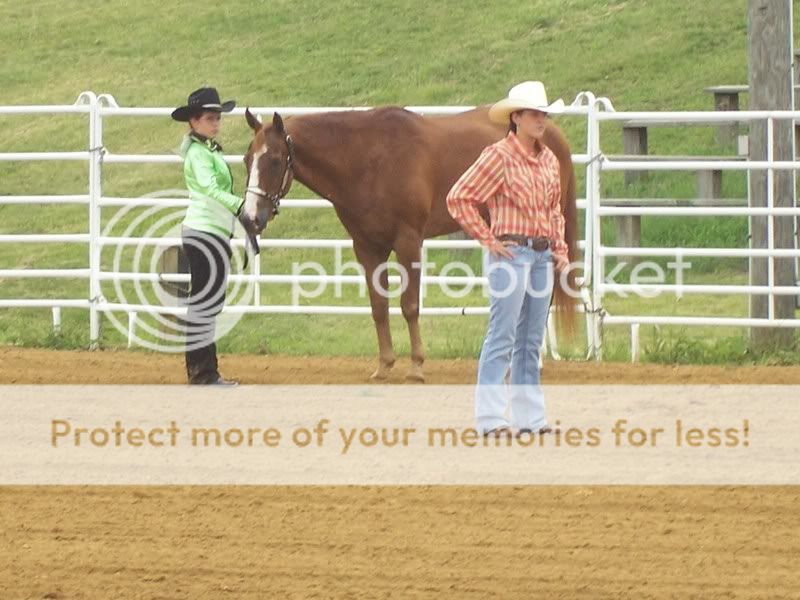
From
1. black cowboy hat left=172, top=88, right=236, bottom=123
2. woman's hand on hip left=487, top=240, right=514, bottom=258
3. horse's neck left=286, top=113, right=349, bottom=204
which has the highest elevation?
black cowboy hat left=172, top=88, right=236, bottom=123

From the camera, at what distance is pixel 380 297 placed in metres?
11.1

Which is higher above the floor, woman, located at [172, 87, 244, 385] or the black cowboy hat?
the black cowboy hat

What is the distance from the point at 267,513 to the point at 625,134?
427 inches

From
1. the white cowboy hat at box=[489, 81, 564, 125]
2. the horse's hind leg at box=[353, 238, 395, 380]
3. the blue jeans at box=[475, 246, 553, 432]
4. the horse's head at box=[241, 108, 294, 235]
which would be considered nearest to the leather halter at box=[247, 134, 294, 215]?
the horse's head at box=[241, 108, 294, 235]

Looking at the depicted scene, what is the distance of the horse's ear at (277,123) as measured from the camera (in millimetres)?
10445

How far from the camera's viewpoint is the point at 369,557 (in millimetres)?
6172

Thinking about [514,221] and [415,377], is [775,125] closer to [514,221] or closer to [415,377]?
[415,377]

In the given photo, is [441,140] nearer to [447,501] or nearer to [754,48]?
[754,48]

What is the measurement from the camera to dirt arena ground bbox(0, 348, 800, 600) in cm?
577

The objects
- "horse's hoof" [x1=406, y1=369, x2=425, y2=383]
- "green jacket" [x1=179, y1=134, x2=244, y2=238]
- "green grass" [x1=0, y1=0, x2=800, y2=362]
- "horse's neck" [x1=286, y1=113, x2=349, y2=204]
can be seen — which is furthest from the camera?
"green grass" [x1=0, y1=0, x2=800, y2=362]

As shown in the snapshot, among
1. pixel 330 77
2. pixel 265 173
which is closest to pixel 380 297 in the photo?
pixel 265 173

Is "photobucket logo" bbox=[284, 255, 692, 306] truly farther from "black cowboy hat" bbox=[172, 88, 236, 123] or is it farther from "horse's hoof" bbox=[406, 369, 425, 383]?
"black cowboy hat" bbox=[172, 88, 236, 123]

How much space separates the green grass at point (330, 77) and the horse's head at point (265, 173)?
9.44 ft

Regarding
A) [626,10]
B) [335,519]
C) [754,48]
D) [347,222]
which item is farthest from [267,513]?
[626,10]
